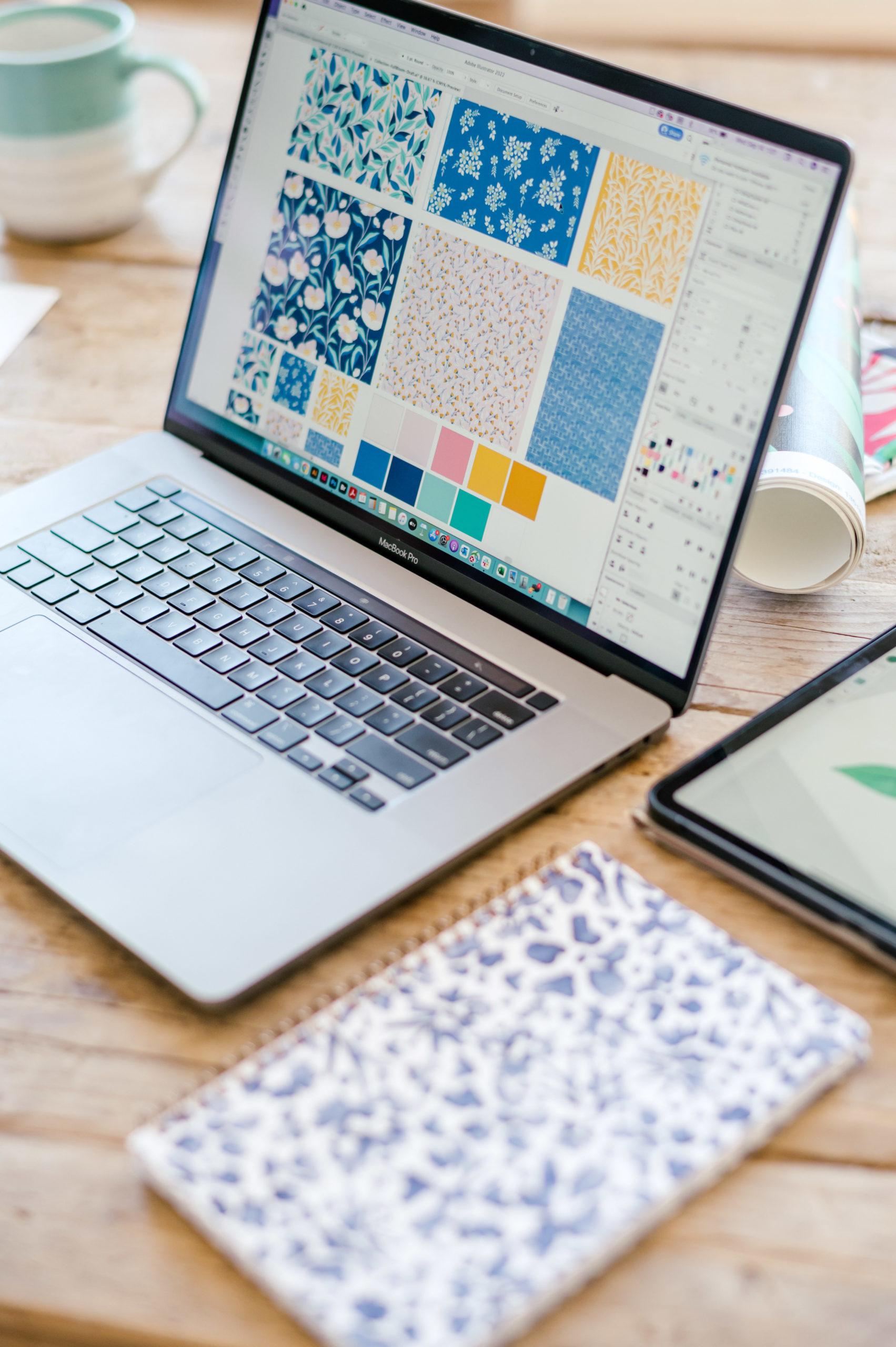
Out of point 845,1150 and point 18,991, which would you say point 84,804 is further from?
point 845,1150

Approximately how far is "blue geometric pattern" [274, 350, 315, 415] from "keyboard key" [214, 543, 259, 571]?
0.09 meters

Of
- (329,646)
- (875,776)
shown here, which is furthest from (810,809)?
(329,646)

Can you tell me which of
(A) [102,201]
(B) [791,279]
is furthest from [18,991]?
(A) [102,201]

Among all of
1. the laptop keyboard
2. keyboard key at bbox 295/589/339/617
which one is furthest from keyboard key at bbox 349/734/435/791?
keyboard key at bbox 295/589/339/617

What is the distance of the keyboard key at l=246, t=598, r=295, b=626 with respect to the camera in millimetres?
658

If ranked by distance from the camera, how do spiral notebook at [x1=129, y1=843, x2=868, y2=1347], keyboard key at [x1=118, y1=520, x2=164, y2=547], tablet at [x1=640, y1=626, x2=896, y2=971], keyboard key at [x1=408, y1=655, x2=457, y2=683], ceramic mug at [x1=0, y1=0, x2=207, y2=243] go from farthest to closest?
ceramic mug at [x1=0, y1=0, x2=207, y2=243] → keyboard key at [x1=118, y1=520, x2=164, y2=547] → keyboard key at [x1=408, y1=655, x2=457, y2=683] → tablet at [x1=640, y1=626, x2=896, y2=971] → spiral notebook at [x1=129, y1=843, x2=868, y2=1347]

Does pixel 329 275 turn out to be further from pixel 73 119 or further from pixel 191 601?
pixel 73 119

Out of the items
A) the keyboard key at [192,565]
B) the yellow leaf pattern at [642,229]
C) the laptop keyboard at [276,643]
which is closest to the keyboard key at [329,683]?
the laptop keyboard at [276,643]

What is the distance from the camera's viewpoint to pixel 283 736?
58cm

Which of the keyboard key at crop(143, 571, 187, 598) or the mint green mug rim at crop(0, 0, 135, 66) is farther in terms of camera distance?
the mint green mug rim at crop(0, 0, 135, 66)

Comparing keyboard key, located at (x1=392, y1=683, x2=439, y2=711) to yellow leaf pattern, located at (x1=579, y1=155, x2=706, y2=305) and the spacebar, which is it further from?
yellow leaf pattern, located at (x1=579, y1=155, x2=706, y2=305)

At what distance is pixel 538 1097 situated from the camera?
441mm

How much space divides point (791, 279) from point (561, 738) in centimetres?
23

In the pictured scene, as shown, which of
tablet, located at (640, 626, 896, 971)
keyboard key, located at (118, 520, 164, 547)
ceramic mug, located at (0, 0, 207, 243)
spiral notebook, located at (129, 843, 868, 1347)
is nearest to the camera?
spiral notebook, located at (129, 843, 868, 1347)
